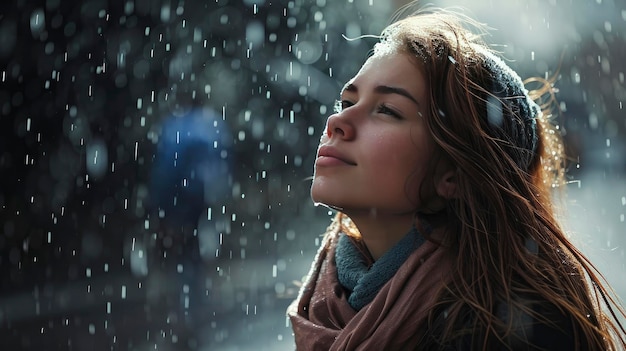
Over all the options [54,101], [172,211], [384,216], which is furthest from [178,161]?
[384,216]

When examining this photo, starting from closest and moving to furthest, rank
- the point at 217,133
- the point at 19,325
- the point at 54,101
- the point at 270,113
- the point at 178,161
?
the point at 19,325
the point at 54,101
the point at 178,161
the point at 217,133
the point at 270,113

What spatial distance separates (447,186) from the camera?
6.36ft

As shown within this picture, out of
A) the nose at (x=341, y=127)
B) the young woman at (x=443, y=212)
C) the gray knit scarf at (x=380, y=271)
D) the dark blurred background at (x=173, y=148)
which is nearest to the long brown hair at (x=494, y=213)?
the young woman at (x=443, y=212)

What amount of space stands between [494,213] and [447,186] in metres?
0.16

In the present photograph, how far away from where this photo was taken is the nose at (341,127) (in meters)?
1.92

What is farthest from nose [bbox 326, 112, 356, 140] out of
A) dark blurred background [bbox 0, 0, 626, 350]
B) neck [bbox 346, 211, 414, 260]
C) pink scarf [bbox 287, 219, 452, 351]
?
dark blurred background [bbox 0, 0, 626, 350]

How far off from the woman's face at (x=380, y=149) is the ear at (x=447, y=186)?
0.06 meters

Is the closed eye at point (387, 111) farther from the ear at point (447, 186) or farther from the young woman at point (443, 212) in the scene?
the ear at point (447, 186)

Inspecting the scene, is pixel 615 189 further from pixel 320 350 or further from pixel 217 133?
pixel 320 350

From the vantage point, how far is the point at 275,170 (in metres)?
14.6

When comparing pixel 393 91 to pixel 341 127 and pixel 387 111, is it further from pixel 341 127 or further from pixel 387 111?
pixel 341 127

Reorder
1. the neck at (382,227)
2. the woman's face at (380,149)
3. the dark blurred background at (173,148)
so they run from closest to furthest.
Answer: the woman's face at (380,149), the neck at (382,227), the dark blurred background at (173,148)

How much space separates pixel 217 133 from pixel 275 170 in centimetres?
299

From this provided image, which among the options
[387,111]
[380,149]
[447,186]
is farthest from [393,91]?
[447,186]
